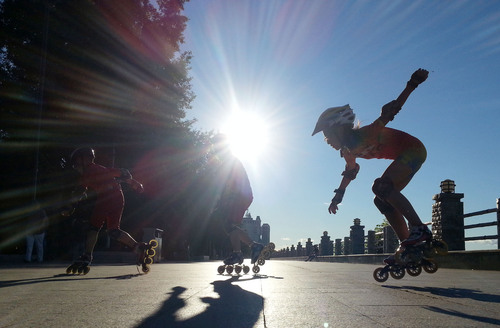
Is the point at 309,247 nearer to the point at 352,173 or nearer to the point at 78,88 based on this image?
the point at 78,88

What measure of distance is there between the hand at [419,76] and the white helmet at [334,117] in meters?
0.69

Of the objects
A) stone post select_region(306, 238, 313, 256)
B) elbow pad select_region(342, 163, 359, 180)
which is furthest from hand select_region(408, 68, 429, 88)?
stone post select_region(306, 238, 313, 256)

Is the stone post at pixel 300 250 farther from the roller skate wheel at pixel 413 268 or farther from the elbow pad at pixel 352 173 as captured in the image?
the roller skate wheel at pixel 413 268

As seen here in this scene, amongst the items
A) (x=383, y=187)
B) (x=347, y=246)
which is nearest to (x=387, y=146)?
(x=383, y=187)

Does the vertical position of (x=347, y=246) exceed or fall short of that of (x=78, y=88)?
it falls short

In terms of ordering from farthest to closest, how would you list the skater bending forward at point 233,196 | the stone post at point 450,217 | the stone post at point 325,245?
the stone post at point 325,245, the stone post at point 450,217, the skater bending forward at point 233,196

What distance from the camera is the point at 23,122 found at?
15.5 metres

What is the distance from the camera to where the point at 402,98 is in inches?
181

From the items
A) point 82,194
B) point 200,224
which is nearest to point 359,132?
point 82,194

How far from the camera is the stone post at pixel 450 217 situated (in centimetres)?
1321

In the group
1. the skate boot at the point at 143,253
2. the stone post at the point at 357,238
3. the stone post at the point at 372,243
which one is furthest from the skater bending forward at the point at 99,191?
the stone post at the point at 357,238

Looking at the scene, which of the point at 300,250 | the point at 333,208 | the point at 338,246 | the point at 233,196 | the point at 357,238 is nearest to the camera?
the point at 333,208

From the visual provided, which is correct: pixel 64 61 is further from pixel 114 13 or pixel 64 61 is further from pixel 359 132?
pixel 359 132

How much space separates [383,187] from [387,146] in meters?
0.51
